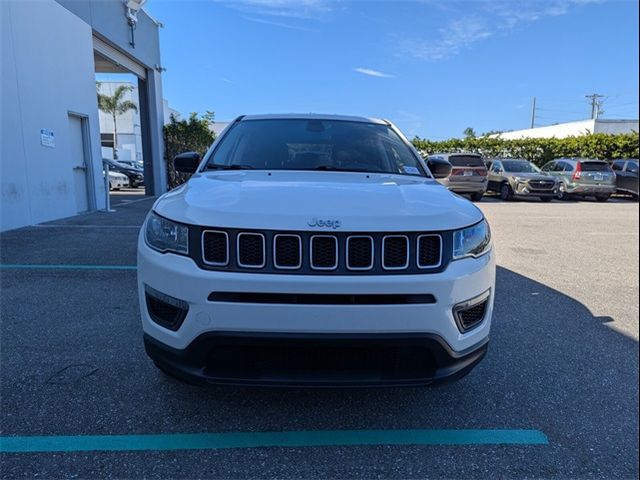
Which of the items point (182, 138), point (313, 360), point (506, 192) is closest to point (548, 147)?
point (506, 192)

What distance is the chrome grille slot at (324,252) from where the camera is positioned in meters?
1.87

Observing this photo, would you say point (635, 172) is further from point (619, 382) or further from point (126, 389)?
point (126, 389)

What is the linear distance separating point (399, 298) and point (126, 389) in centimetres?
176

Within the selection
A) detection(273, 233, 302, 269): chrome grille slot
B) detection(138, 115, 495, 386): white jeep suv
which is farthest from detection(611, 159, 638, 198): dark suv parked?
detection(273, 233, 302, 269): chrome grille slot

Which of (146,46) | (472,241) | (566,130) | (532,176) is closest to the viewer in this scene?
(472,241)

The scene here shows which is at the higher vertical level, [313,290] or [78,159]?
[78,159]

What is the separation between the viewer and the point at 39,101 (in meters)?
8.73

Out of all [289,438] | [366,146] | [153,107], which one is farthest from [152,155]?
[289,438]

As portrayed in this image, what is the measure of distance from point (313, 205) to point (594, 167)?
60.8 feet

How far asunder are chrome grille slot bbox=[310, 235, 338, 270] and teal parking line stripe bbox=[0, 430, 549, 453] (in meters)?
0.91

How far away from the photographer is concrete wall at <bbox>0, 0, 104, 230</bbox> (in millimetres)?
7805

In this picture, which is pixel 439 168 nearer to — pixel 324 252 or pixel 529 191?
pixel 324 252

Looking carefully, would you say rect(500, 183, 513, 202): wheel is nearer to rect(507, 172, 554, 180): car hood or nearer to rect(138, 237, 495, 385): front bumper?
rect(507, 172, 554, 180): car hood

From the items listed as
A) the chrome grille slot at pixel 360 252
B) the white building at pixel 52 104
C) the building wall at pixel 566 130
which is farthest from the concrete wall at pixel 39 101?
the building wall at pixel 566 130
